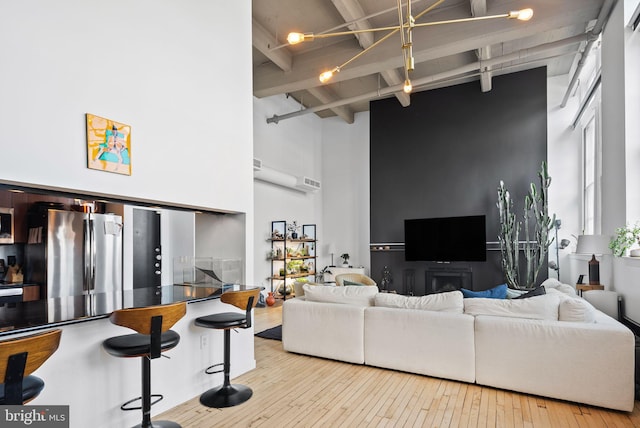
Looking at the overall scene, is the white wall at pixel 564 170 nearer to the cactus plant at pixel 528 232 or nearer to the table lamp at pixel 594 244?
the cactus plant at pixel 528 232

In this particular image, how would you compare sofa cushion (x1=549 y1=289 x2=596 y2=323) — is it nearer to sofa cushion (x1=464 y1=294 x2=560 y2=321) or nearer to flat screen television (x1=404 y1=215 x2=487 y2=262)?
sofa cushion (x1=464 y1=294 x2=560 y2=321)

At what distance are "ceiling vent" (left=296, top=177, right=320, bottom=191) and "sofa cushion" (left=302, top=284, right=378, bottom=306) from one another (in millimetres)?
4251

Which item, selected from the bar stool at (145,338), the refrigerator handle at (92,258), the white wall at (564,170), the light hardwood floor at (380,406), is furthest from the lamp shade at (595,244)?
the refrigerator handle at (92,258)

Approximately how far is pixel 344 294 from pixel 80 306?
2381 millimetres

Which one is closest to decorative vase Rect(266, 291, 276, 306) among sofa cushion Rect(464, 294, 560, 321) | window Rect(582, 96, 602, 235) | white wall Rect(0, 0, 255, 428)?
white wall Rect(0, 0, 255, 428)

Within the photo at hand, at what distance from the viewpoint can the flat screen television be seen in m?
6.76

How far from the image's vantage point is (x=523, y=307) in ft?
10.3

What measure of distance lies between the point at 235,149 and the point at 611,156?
4.38 metres

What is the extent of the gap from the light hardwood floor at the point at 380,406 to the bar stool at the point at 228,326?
77 millimetres

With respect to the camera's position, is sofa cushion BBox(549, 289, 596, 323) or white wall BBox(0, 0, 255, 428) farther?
sofa cushion BBox(549, 289, 596, 323)

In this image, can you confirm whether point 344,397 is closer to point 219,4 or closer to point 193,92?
point 193,92

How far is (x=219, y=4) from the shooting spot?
360 cm

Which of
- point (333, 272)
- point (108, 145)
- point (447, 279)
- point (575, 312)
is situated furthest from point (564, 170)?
point (108, 145)

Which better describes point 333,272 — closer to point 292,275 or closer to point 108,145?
point 292,275
